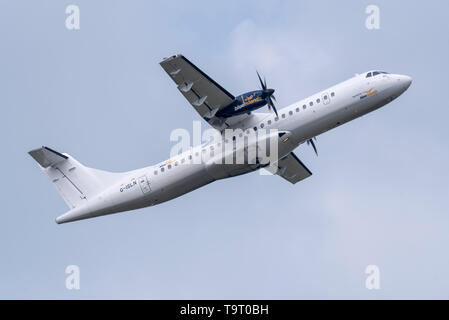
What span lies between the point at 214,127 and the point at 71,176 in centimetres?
832

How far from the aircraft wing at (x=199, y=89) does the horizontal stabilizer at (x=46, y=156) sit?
8.18 metres

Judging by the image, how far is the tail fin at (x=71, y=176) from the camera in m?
36.6

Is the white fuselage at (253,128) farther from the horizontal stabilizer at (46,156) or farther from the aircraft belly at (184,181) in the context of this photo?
the horizontal stabilizer at (46,156)

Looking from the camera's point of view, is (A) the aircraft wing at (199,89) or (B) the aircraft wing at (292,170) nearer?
(A) the aircraft wing at (199,89)

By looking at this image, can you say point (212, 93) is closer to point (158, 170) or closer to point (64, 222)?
point (158, 170)

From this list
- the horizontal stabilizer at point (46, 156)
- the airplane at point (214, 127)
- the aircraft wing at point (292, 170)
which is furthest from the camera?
the aircraft wing at point (292, 170)

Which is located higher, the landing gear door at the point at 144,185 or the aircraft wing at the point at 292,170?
the aircraft wing at the point at 292,170

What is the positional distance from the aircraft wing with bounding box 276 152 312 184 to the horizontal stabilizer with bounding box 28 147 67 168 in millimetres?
11929

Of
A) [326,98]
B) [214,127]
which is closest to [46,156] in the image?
[214,127]

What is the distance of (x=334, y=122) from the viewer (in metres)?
33.5

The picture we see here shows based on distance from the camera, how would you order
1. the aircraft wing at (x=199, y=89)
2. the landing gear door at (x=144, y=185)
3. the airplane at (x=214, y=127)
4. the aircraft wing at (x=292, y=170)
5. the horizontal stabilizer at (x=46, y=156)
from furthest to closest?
the aircraft wing at (x=292, y=170), the horizontal stabilizer at (x=46, y=156), the landing gear door at (x=144, y=185), the airplane at (x=214, y=127), the aircraft wing at (x=199, y=89)

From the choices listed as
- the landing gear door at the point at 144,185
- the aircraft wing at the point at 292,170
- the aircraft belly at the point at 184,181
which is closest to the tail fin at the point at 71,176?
the landing gear door at the point at 144,185

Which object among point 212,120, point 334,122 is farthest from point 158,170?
point 334,122

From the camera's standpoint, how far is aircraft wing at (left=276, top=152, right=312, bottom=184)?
39.2 m
